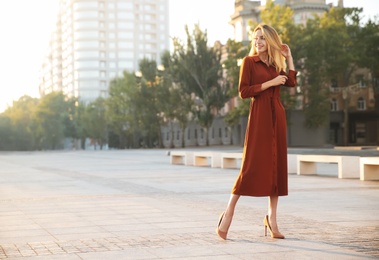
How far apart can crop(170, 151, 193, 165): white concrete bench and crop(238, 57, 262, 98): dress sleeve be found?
21941 millimetres

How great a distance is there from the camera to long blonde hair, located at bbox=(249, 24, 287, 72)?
642 cm

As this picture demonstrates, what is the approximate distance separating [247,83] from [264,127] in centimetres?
46

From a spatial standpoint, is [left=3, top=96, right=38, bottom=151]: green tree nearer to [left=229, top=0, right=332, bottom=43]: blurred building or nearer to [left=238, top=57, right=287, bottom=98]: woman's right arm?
[left=229, top=0, right=332, bottom=43]: blurred building

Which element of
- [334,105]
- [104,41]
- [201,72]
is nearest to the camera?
[201,72]

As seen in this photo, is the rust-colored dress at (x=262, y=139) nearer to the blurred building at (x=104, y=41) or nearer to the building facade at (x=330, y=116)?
the building facade at (x=330, y=116)

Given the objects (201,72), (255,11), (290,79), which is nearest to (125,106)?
(201,72)

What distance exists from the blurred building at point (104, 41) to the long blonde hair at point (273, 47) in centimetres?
15684

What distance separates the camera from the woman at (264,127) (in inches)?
248

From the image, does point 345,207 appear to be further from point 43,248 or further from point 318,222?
point 43,248

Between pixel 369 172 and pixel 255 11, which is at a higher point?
pixel 255 11

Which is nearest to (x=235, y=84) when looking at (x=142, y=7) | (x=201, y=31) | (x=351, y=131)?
(x=201, y=31)

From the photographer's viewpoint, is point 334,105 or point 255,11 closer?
point 334,105

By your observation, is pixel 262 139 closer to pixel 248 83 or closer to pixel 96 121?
pixel 248 83

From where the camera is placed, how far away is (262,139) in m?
6.36
